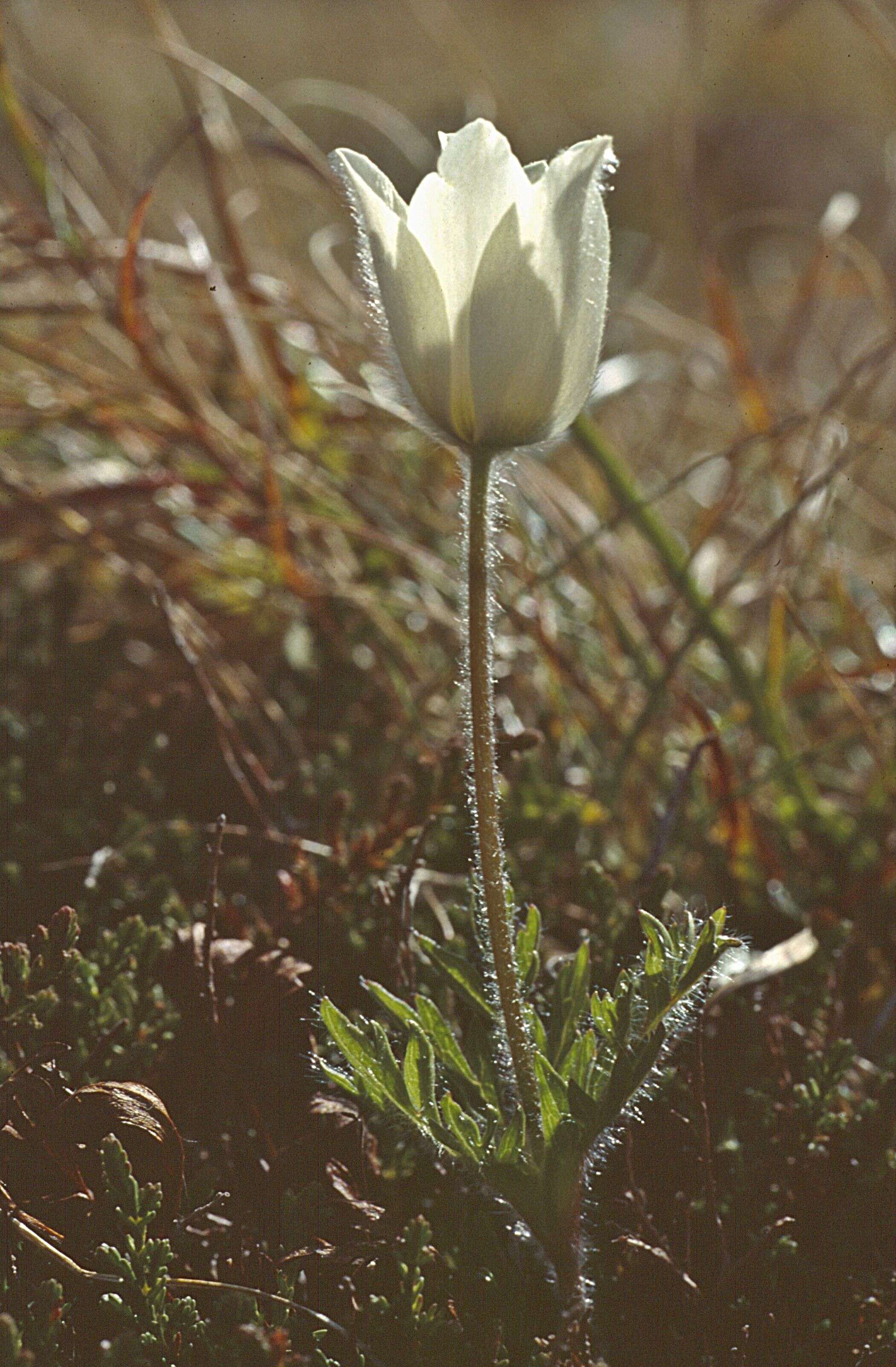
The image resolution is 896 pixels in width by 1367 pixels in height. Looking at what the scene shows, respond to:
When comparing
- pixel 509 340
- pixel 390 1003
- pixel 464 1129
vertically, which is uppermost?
pixel 509 340

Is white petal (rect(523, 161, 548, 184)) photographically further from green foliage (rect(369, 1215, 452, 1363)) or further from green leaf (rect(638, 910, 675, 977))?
green foliage (rect(369, 1215, 452, 1363))

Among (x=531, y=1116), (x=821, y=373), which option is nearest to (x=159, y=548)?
(x=531, y=1116)

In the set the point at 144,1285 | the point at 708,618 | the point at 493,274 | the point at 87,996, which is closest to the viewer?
the point at 493,274

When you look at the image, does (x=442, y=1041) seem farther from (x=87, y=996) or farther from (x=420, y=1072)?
(x=87, y=996)

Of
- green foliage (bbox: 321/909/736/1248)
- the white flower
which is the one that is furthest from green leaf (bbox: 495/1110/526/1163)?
the white flower

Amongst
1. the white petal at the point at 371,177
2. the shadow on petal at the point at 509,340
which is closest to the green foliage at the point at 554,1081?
the shadow on petal at the point at 509,340

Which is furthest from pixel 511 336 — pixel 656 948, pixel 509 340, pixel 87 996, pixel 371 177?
pixel 87 996

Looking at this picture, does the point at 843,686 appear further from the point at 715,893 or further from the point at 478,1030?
the point at 478,1030
